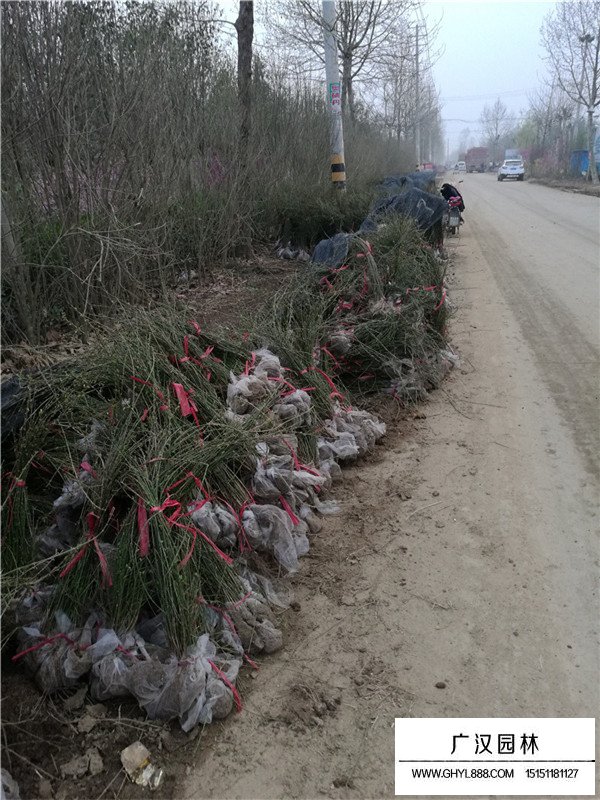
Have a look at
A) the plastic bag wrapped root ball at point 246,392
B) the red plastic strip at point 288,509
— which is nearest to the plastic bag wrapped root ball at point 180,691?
the red plastic strip at point 288,509

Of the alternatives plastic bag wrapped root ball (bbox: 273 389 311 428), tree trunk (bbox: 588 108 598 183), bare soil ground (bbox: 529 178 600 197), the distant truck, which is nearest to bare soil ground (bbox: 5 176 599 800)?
plastic bag wrapped root ball (bbox: 273 389 311 428)

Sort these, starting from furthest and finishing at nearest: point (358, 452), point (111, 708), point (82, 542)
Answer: point (358, 452) < point (82, 542) < point (111, 708)

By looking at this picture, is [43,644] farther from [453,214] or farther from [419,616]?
[453,214]

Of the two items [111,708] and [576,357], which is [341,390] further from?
[111,708]

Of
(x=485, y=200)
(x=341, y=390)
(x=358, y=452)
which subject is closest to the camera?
(x=358, y=452)

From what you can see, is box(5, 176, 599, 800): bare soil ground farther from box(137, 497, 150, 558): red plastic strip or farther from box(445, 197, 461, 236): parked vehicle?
box(445, 197, 461, 236): parked vehicle

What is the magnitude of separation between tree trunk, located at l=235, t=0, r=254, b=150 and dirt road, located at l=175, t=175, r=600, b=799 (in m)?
6.30

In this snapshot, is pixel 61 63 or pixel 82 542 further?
pixel 61 63

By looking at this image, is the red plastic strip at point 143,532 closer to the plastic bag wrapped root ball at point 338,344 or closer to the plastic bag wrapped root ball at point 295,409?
the plastic bag wrapped root ball at point 295,409

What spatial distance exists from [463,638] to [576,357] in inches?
154

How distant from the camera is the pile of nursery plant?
2420 mm

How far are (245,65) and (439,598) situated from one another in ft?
32.7

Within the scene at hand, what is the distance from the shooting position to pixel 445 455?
4258 millimetres

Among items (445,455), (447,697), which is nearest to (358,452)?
(445,455)
